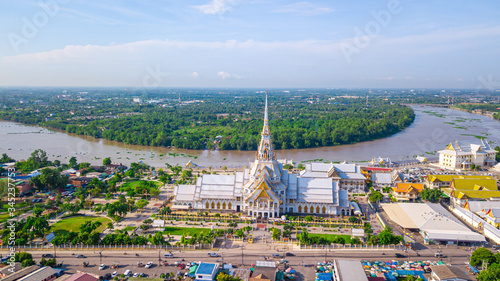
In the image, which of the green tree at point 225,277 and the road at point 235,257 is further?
the road at point 235,257


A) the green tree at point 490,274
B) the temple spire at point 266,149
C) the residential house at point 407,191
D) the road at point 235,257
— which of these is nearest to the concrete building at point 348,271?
the road at point 235,257

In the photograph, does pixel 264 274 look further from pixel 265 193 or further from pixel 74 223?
pixel 74 223

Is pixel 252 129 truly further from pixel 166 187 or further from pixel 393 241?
pixel 393 241

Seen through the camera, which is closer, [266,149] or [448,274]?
[448,274]

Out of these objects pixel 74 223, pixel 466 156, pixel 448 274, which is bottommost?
pixel 74 223

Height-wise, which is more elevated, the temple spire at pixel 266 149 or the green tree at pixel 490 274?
the temple spire at pixel 266 149

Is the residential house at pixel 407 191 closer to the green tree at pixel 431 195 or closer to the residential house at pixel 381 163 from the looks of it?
the green tree at pixel 431 195

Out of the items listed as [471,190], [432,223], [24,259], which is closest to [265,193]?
[432,223]

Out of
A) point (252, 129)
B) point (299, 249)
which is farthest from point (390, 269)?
point (252, 129)
